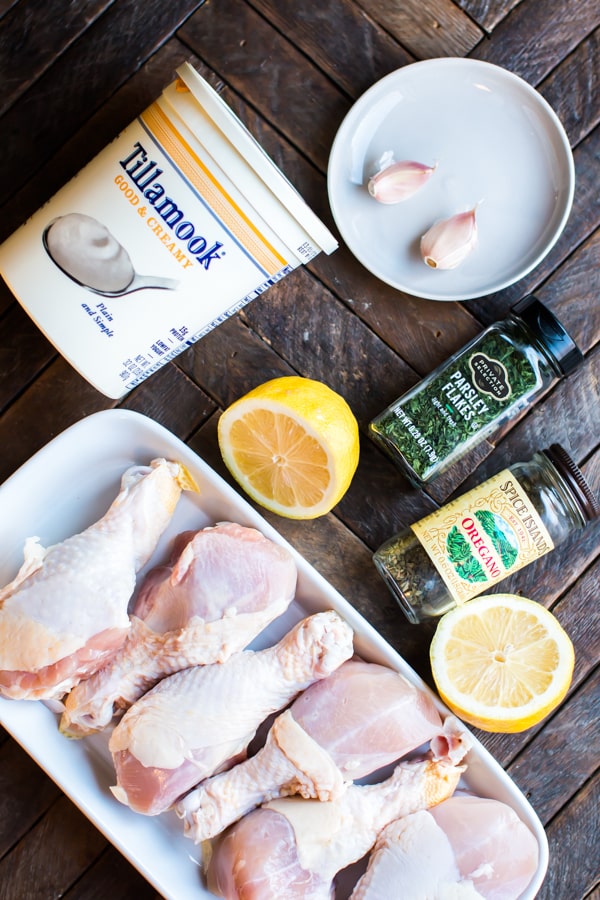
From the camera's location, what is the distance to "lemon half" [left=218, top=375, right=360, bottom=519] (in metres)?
0.92

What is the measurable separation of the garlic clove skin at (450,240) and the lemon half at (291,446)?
242mm

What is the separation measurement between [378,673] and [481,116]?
773 mm

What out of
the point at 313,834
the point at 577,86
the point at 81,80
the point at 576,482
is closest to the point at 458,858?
the point at 313,834

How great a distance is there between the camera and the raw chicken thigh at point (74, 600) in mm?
900

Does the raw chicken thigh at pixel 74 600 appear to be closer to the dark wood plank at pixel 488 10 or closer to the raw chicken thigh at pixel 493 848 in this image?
the raw chicken thigh at pixel 493 848

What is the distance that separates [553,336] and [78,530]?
691mm

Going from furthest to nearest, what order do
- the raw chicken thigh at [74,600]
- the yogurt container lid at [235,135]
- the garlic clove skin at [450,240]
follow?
the garlic clove skin at [450,240] → the raw chicken thigh at [74,600] → the yogurt container lid at [235,135]

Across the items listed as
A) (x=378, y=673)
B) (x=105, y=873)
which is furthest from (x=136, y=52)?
(x=105, y=873)

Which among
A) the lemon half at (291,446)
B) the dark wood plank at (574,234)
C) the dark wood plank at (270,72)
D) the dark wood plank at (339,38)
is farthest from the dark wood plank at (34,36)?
the dark wood plank at (574,234)

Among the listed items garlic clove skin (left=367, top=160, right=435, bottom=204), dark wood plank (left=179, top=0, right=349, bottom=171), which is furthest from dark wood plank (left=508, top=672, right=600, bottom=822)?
dark wood plank (left=179, top=0, right=349, bottom=171)

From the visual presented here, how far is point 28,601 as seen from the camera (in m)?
0.90

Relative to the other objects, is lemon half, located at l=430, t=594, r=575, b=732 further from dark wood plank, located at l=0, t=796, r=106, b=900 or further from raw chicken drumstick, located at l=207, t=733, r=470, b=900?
dark wood plank, located at l=0, t=796, r=106, b=900

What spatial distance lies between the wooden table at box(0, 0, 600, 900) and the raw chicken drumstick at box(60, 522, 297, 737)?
0.44 ft

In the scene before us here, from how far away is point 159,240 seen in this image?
2.71 feet
